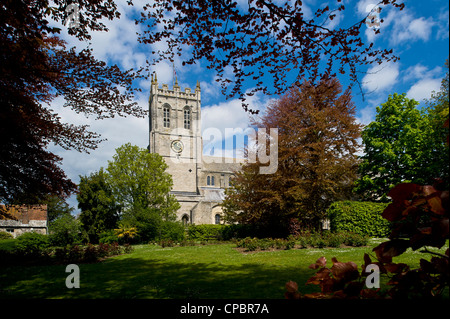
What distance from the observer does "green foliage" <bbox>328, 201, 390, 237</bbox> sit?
16156 millimetres

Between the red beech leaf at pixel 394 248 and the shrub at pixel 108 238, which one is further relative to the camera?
the shrub at pixel 108 238

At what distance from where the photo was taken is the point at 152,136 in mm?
49688

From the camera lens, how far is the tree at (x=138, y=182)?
90.5 ft

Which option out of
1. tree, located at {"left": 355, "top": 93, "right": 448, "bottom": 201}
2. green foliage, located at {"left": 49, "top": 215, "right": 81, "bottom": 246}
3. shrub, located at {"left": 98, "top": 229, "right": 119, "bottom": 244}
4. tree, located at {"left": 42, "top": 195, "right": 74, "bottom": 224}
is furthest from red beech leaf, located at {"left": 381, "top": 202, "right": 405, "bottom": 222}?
green foliage, located at {"left": 49, "top": 215, "right": 81, "bottom": 246}

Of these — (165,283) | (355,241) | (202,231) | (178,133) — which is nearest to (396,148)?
(355,241)

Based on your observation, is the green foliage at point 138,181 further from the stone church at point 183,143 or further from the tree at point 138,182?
the stone church at point 183,143

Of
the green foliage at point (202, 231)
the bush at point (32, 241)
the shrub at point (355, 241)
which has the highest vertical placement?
the shrub at point (355, 241)

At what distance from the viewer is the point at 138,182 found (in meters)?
28.0

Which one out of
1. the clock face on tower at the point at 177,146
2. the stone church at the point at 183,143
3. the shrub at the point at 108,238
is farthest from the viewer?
the clock face on tower at the point at 177,146

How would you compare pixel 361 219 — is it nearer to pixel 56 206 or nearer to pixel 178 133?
pixel 56 206

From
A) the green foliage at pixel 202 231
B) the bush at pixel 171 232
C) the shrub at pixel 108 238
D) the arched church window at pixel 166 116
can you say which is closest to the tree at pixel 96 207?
the shrub at pixel 108 238

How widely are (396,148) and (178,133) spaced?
3778cm

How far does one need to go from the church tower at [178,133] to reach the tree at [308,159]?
3217cm
